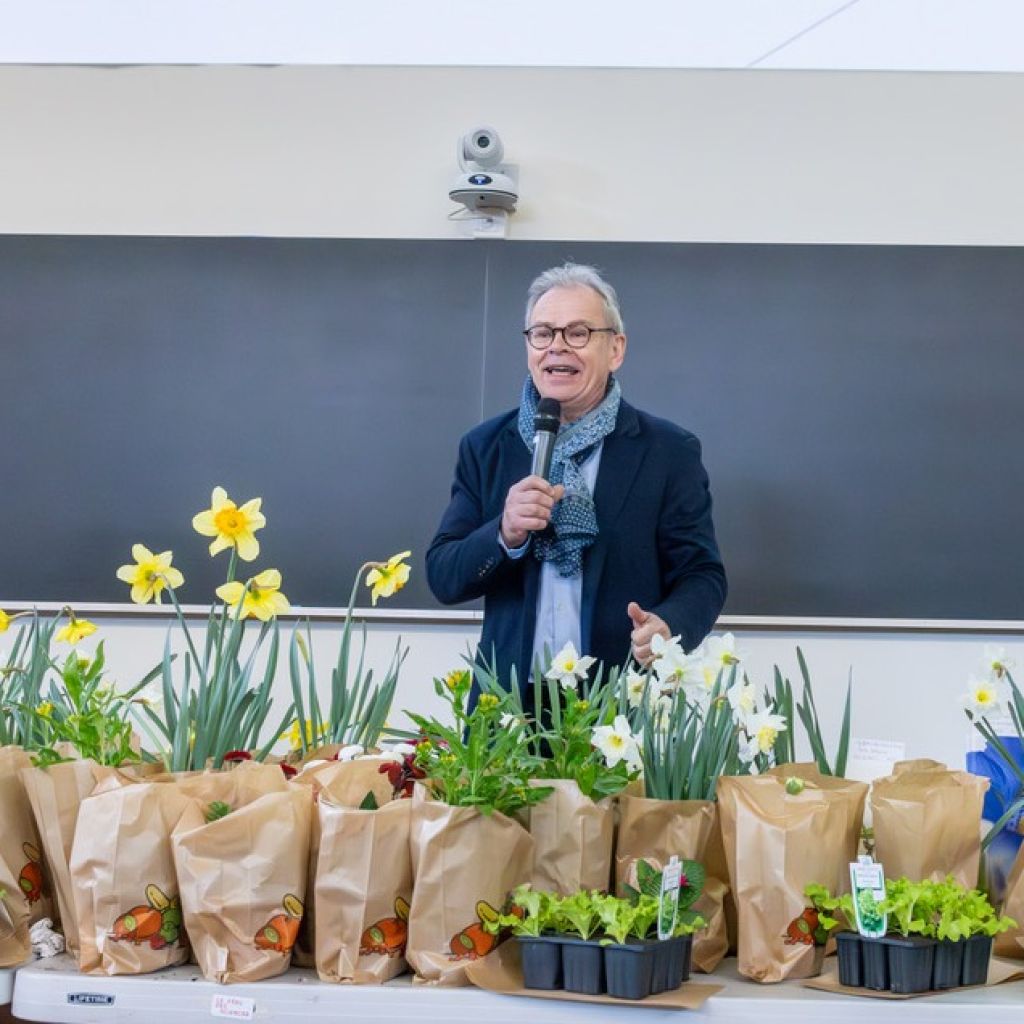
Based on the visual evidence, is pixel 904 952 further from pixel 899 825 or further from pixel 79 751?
pixel 79 751

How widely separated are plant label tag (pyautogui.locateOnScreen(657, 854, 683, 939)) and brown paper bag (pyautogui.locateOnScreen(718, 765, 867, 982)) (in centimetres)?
10

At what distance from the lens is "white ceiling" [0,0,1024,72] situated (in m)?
3.76

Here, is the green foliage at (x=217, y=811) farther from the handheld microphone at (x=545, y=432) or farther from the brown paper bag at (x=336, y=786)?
the handheld microphone at (x=545, y=432)

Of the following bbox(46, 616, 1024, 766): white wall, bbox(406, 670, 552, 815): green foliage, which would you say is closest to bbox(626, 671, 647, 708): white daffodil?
bbox(406, 670, 552, 815): green foliage

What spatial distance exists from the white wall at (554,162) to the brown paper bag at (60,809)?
7.73 feet

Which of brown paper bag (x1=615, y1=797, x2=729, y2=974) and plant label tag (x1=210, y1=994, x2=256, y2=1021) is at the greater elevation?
brown paper bag (x1=615, y1=797, x2=729, y2=974)

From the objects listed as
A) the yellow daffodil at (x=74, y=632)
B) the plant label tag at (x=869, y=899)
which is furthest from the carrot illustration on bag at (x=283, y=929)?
the yellow daffodil at (x=74, y=632)

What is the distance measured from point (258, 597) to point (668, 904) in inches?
26.3

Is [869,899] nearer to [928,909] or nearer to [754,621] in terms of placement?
[928,909]

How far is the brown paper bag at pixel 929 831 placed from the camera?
1.34 metres

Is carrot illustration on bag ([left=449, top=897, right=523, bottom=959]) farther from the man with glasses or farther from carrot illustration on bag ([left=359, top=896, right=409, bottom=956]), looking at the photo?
the man with glasses

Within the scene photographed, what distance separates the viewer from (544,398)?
246cm

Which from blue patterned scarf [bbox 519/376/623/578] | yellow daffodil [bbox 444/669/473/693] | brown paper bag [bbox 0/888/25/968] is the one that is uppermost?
blue patterned scarf [bbox 519/376/623/578]

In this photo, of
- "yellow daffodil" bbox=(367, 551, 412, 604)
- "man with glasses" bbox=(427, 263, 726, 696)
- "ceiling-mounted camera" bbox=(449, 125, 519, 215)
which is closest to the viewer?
"yellow daffodil" bbox=(367, 551, 412, 604)
